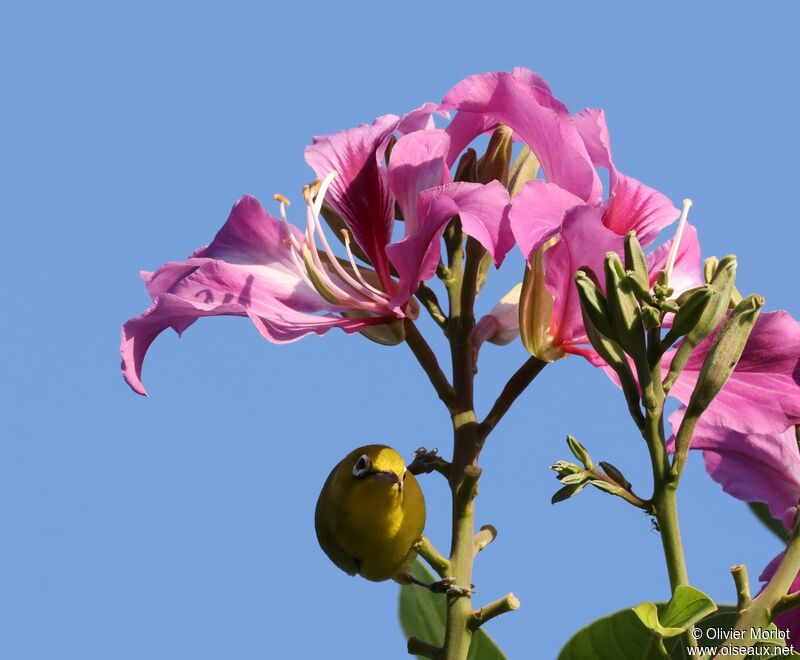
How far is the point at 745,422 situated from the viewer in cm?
198

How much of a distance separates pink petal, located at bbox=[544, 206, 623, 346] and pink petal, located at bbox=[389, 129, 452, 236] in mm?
266

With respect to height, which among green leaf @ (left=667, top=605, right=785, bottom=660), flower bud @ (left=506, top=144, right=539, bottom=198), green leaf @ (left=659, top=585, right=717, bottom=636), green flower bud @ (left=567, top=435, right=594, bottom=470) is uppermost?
flower bud @ (left=506, top=144, right=539, bottom=198)

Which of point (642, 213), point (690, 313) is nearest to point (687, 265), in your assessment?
point (642, 213)

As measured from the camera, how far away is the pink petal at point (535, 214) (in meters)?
1.78

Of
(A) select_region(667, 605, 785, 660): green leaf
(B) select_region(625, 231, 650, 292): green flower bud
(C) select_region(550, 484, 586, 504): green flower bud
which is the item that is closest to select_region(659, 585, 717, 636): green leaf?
(C) select_region(550, 484, 586, 504): green flower bud

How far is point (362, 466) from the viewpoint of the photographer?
1.87 metres

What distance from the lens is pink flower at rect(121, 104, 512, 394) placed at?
1.96 meters

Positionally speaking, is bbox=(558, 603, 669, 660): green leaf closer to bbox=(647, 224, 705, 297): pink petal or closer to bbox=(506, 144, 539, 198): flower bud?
bbox=(647, 224, 705, 297): pink petal

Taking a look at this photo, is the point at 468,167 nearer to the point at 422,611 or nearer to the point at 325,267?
the point at 325,267

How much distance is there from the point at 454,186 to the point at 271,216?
0.53m

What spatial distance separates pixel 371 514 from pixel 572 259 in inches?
19.0

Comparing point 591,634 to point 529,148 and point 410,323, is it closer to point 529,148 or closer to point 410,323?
point 410,323

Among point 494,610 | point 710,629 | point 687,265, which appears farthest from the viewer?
point 687,265

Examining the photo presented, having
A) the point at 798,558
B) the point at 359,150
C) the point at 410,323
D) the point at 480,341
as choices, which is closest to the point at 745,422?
the point at 798,558
